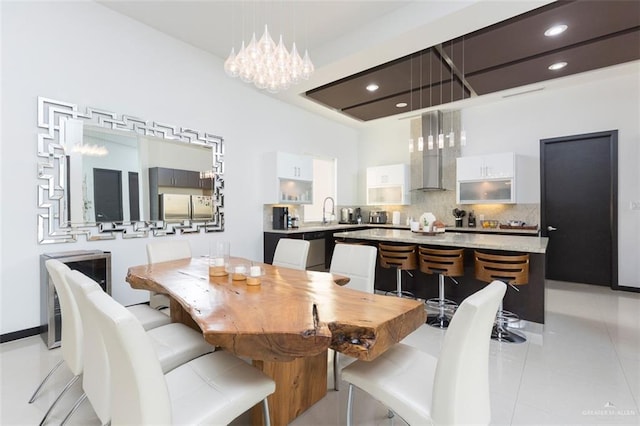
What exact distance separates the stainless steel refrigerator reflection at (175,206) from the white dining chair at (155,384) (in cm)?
284

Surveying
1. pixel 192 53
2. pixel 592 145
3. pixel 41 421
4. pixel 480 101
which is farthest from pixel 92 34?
pixel 592 145

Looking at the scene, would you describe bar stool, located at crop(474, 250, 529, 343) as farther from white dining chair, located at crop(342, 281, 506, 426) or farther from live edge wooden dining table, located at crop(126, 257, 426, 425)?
white dining chair, located at crop(342, 281, 506, 426)

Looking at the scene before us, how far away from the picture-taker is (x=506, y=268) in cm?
284

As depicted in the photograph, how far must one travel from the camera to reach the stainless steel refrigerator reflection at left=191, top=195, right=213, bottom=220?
4121mm

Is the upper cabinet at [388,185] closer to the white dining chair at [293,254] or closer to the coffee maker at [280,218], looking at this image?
the coffee maker at [280,218]

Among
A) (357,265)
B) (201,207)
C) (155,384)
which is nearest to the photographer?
(155,384)

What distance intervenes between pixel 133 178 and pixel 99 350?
8.92ft

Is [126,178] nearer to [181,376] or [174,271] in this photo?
[174,271]

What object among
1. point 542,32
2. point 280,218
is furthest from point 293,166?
point 542,32

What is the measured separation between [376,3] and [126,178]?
3.42 meters

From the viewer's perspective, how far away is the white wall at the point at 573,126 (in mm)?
4434

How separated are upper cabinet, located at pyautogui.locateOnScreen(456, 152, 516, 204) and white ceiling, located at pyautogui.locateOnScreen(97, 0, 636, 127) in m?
2.70

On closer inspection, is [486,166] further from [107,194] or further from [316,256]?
[107,194]

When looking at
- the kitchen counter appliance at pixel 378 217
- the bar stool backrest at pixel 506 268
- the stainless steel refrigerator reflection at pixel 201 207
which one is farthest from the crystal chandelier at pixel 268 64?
the kitchen counter appliance at pixel 378 217
